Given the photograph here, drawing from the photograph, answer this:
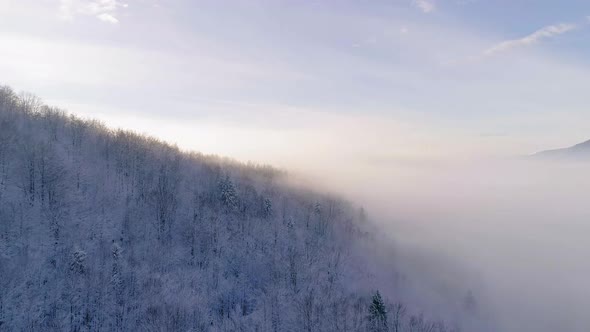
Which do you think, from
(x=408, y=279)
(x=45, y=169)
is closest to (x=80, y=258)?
(x=45, y=169)

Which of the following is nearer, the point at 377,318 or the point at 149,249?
the point at 377,318

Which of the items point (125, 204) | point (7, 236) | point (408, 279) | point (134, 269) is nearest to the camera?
point (7, 236)

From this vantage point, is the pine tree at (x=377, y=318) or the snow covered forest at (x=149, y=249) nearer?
the pine tree at (x=377, y=318)

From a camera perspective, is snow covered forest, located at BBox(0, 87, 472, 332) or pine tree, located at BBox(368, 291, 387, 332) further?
snow covered forest, located at BBox(0, 87, 472, 332)

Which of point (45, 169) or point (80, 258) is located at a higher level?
point (45, 169)

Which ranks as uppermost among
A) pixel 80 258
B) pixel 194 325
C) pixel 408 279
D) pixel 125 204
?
pixel 125 204

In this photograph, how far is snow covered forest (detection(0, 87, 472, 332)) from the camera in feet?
155

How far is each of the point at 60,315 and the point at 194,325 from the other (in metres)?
15.8

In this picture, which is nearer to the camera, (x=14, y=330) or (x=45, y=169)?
(x=14, y=330)

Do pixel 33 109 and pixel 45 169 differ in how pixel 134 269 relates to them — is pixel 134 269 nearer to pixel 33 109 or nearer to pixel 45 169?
pixel 45 169

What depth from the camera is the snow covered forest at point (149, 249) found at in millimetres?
47125

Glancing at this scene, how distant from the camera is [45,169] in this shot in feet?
219

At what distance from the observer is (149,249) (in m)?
68.4

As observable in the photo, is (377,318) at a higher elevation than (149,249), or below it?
below
